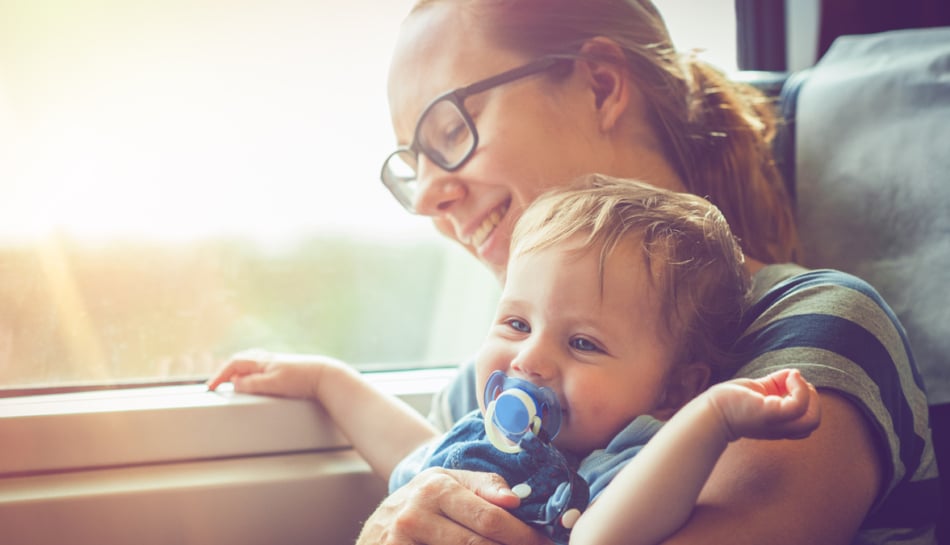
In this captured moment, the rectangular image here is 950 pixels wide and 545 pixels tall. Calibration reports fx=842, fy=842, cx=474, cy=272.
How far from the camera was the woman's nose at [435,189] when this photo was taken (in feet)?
4.45

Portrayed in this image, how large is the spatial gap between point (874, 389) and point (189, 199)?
1.19 meters

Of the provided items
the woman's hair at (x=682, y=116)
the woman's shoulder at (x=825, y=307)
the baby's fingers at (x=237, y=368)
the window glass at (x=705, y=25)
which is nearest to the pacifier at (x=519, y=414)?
the woman's shoulder at (x=825, y=307)

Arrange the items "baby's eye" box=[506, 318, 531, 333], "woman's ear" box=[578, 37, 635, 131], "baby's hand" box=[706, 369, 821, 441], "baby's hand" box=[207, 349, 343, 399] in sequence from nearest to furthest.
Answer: "baby's hand" box=[706, 369, 821, 441]
"baby's eye" box=[506, 318, 531, 333]
"woman's ear" box=[578, 37, 635, 131]
"baby's hand" box=[207, 349, 343, 399]

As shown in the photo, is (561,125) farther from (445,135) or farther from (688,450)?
(688,450)

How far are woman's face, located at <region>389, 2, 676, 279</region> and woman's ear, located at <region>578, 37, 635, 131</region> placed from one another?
0.01 metres

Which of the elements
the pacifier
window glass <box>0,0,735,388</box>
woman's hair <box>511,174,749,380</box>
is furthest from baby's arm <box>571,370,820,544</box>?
window glass <box>0,0,735,388</box>

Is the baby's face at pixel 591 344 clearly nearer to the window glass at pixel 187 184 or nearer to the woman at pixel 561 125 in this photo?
the woman at pixel 561 125

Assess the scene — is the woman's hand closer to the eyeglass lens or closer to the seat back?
the eyeglass lens

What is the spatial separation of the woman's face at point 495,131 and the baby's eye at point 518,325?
0.33m

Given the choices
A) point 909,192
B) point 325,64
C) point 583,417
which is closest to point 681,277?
point 583,417

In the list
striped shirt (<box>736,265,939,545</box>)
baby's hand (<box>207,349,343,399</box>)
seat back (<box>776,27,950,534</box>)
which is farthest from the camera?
baby's hand (<box>207,349,343,399</box>)

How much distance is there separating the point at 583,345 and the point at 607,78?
55 centimetres

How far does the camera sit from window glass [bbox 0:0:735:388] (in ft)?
4.81

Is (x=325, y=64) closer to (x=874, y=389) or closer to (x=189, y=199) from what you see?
(x=189, y=199)
